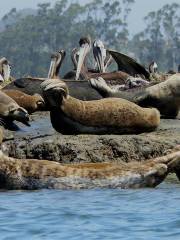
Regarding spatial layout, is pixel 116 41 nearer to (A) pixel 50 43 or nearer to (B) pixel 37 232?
(A) pixel 50 43

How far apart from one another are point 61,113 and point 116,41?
12476 centimetres

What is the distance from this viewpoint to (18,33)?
141750 mm

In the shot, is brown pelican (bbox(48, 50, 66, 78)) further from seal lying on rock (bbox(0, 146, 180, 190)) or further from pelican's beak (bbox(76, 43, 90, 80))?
seal lying on rock (bbox(0, 146, 180, 190))

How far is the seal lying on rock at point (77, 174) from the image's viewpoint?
12352mm

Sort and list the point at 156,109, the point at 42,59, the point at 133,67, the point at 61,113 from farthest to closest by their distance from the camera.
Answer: the point at 42,59 → the point at 133,67 → the point at 156,109 → the point at 61,113

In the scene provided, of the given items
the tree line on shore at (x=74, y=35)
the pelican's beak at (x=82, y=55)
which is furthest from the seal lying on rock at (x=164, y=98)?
the tree line on shore at (x=74, y=35)

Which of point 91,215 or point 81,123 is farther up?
point 81,123

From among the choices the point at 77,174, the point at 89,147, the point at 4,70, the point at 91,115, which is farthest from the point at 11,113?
the point at 4,70

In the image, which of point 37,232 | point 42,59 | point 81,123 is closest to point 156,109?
point 81,123

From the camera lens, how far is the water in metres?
9.21

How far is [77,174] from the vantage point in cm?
1232

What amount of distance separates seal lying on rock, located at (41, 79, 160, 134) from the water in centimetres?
353

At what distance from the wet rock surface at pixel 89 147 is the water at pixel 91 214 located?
2082 mm

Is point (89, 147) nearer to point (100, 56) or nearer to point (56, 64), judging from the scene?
point (56, 64)
